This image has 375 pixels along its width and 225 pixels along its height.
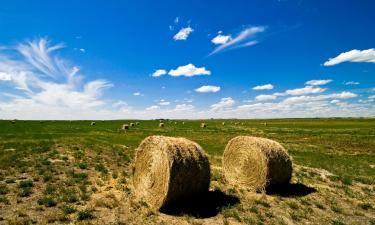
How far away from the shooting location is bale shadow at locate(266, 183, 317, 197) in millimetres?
13445

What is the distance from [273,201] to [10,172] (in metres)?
12.8

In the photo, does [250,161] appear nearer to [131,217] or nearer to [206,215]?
[206,215]

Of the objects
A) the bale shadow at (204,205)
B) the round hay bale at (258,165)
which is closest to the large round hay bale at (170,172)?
the bale shadow at (204,205)

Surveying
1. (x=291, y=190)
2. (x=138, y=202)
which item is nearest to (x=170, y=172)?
(x=138, y=202)

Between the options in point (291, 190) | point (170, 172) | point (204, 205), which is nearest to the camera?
point (170, 172)

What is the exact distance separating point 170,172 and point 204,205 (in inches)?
77.4

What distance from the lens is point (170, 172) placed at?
35.6 ft

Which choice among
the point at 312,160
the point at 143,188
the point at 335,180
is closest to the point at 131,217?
the point at 143,188

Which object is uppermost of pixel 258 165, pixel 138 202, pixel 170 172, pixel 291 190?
pixel 170 172

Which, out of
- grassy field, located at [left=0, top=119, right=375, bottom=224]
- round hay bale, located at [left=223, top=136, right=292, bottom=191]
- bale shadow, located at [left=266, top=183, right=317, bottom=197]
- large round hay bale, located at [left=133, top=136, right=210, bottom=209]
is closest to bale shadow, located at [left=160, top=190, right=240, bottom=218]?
grassy field, located at [left=0, top=119, right=375, bottom=224]

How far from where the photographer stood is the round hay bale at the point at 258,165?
13672 mm

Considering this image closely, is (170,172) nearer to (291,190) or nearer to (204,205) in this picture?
(204,205)

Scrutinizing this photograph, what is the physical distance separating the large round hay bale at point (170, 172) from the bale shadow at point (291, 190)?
11.1ft

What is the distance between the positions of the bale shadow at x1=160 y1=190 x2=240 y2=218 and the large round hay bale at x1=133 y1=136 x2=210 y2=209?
216 mm
